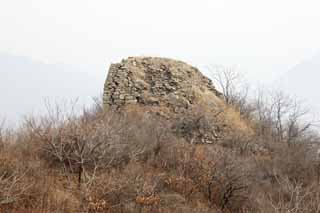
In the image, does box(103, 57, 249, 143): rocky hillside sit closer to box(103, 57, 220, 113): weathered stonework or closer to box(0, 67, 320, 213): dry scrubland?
box(103, 57, 220, 113): weathered stonework

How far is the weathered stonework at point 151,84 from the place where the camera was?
16781 millimetres

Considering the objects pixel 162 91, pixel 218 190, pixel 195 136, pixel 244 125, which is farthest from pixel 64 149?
pixel 244 125

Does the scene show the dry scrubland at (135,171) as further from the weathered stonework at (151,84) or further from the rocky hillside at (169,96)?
the weathered stonework at (151,84)

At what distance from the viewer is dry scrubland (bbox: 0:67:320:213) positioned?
6.80 metres

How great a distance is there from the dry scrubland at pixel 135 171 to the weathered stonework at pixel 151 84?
1802mm

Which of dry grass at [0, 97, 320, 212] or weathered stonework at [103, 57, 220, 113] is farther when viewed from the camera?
weathered stonework at [103, 57, 220, 113]

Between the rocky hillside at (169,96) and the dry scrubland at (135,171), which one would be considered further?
the rocky hillside at (169,96)

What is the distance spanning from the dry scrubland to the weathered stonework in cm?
180

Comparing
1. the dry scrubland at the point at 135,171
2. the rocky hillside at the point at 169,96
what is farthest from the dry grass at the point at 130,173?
the rocky hillside at the point at 169,96

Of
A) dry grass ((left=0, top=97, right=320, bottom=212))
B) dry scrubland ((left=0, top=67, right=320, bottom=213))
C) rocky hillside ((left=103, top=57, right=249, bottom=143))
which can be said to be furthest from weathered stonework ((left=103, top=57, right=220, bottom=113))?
dry grass ((left=0, top=97, right=320, bottom=212))

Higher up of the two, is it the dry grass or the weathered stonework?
the weathered stonework

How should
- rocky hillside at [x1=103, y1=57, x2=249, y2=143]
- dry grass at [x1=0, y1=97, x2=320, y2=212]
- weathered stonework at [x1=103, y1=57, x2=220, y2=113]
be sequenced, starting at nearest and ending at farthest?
1. dry grass at [x1=0, y1=97, x2=320, y2=212]
2. rocky hillside at [x1=103, y1=57, x2=249, y2=143]
3. weathered stonework at [x1=103, y1=57, x2=220, y2=113]

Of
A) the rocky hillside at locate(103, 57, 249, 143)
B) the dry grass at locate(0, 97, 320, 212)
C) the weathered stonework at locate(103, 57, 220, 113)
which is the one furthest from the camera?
the weathered stonework at locate(103, 57, 220, 113)

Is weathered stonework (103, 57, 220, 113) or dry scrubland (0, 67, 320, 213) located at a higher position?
weathered stonework (103, 57, 220, 113)
